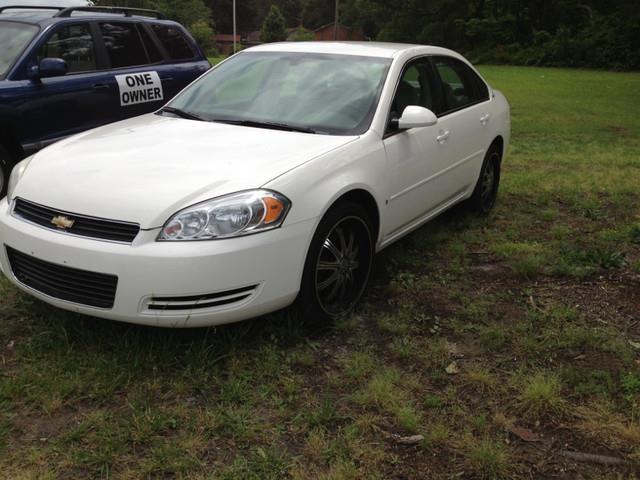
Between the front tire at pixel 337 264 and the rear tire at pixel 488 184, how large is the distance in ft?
7.05

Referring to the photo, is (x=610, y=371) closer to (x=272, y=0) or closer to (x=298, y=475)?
(x=298, y=475)

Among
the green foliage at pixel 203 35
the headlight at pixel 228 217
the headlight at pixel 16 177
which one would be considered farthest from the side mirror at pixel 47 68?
the green foliage at pixel 203 35

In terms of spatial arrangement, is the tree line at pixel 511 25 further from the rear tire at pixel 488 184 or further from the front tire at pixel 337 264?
the front tire at pixel 337 264

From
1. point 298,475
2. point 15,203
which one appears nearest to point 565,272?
point 298,475

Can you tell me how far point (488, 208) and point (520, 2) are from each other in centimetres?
4144

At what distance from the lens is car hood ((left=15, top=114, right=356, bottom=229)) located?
10.2ft

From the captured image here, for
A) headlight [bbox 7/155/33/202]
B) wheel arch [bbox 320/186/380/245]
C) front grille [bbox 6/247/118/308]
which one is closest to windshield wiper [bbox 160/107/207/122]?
headlight [bbox 7/155/33/202]

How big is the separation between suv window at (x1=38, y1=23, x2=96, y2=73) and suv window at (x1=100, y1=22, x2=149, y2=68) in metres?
0.21

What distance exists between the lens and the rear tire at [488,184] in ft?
19.1

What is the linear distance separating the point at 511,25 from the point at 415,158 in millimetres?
43118

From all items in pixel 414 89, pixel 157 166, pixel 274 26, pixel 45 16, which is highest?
pixel 45 16

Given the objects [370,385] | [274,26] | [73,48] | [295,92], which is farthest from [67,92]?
[274,26]

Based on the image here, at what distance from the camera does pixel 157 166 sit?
341 cm

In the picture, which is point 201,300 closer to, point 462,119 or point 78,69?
point 462,119
